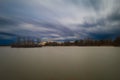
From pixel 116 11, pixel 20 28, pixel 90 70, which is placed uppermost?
pixel 116 11

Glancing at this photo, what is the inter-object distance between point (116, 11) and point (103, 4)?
289mm

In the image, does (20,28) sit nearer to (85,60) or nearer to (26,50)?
(26,50)

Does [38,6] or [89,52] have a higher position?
[38,6]

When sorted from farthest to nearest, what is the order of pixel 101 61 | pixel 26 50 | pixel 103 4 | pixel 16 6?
pixel 101 61
pixel 26 50
pixel 103 4
pixel 16 6

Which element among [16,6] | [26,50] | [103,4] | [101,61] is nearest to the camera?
[16,6]

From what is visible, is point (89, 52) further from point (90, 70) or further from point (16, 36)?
point (16, 36)

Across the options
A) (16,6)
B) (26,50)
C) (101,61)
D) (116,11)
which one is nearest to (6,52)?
(26,50)

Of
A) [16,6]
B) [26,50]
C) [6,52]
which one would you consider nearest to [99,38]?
[26,50]

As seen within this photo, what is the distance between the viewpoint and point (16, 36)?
204 centimetres

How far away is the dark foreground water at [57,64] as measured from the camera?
2.09 m

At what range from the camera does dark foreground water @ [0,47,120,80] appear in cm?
209

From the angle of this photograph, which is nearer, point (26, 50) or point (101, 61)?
point (26, 50)

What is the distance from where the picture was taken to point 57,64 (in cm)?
235

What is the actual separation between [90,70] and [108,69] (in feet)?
1.22
